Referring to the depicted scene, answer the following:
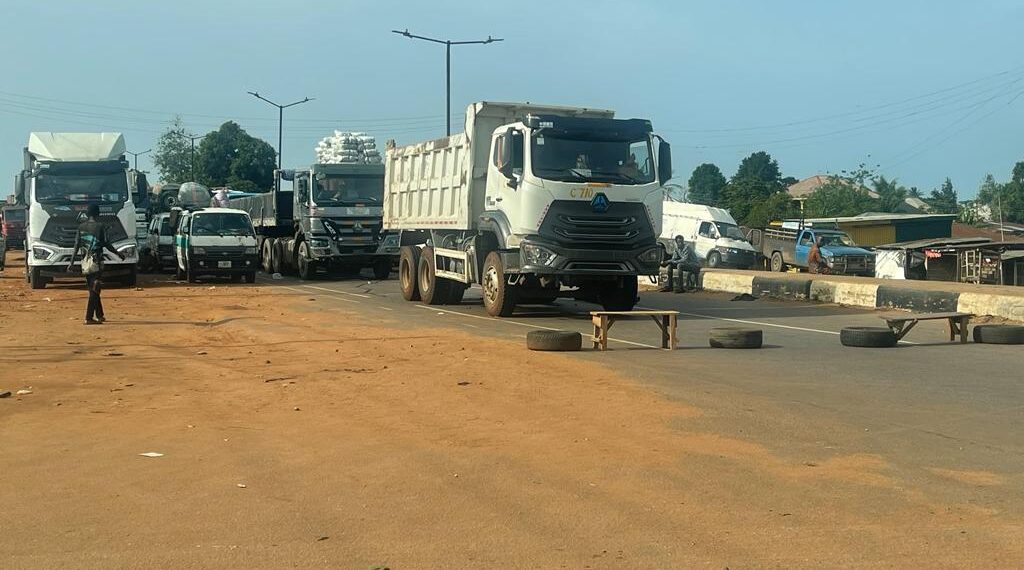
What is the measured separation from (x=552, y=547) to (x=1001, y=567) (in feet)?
6.49

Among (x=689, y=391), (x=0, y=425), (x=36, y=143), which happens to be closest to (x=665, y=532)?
(x=689, y=391)

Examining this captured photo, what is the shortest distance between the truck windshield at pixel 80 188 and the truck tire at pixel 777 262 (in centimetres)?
2579

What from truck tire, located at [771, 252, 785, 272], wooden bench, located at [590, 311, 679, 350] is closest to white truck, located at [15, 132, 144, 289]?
wooden bench, located at [590, 311, 679, 350]

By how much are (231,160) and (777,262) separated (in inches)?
2736

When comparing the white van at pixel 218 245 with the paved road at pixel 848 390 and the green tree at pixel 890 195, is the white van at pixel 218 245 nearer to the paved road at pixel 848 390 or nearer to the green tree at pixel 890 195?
the paved road at pixel 848 390

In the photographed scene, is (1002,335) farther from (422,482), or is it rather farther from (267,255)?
(267,255)

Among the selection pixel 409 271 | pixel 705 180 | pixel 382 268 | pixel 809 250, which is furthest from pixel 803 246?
pixel 705 180

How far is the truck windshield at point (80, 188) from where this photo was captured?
25281mm

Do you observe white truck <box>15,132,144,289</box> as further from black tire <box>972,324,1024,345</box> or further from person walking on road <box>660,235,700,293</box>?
black tire <box>972,324,1024,345</box>

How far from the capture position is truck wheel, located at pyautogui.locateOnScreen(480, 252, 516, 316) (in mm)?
17625

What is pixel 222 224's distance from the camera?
2914 cm

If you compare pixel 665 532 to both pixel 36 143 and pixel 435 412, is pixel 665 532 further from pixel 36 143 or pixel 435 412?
pixel 36 143

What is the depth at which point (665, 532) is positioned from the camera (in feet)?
17.5

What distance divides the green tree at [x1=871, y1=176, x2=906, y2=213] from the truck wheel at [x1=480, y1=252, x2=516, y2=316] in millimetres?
78331
